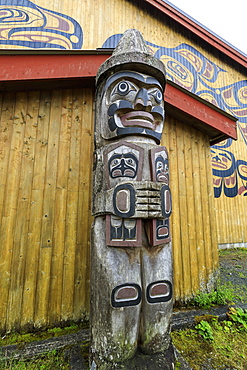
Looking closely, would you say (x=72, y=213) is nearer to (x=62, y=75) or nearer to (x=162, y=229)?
(x=162, y=229)

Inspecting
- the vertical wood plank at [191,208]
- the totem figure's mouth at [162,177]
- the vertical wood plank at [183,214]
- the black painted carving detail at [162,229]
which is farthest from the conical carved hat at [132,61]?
the black painted carving detail at [162,229]

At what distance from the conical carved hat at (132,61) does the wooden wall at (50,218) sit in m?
0.92

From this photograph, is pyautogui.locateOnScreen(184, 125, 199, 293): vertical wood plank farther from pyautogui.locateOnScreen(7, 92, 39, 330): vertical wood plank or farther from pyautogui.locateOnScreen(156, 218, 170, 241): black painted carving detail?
A: pyautogui.locateOnScreen(7, 92, 39, 330): vertical wood plank

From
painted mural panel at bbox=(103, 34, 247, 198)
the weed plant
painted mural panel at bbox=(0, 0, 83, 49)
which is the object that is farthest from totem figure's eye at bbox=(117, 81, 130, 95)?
painted mural panel at bbox=(103, 34, 247, 198)

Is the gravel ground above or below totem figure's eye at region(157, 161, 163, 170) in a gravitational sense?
below

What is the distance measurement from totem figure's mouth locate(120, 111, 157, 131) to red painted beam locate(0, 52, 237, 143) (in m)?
1.21

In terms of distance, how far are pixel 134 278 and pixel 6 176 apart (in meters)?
2.07

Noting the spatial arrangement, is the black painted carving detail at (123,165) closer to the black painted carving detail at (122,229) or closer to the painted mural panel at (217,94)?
the black painted carving detail at (122,229)

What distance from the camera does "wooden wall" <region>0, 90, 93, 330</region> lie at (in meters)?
2.45

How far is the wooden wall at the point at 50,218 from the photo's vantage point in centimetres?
246

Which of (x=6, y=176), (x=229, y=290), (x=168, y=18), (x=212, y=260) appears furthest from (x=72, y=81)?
(x=168, y=18)

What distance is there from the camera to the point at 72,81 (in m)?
2.91

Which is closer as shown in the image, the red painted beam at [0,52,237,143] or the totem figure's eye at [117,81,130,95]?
the totem figure's eye at [117,81,130,95]

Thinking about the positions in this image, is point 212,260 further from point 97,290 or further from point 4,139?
point 4,139
